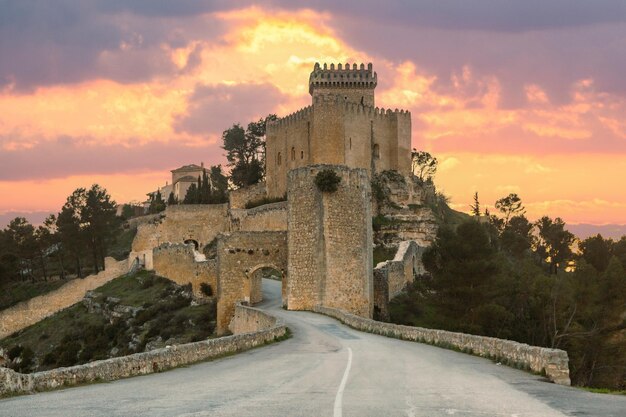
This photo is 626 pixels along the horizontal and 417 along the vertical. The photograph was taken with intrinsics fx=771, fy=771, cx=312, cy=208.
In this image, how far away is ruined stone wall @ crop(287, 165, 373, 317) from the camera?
113ft

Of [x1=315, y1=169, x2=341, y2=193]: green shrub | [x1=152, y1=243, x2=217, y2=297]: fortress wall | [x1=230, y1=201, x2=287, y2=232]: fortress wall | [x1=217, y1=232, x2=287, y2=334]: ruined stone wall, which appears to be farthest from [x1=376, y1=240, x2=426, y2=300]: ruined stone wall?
[x1=230, y1=201, x2=287, y2=232]: fortress wall

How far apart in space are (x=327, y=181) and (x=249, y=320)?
24.5 ft

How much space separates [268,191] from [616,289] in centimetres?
3563

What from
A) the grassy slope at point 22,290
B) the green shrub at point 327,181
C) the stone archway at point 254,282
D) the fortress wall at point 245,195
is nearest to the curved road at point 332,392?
the green shrub at point 327,181

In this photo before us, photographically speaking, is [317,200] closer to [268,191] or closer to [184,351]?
[184,351]

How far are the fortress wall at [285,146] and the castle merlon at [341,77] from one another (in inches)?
179

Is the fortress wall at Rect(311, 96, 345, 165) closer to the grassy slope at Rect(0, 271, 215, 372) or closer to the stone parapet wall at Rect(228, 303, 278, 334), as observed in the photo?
the grassy slope at Rect(0, 271, 215, 372)

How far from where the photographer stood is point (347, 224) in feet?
Answer: 114

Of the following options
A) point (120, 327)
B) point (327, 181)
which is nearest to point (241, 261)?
point (327, 181)

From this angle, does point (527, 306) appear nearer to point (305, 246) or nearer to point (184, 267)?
point (305, 246)

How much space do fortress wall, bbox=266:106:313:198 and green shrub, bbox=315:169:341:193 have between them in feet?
91.1

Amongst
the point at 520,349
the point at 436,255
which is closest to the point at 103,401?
the point at 520,349

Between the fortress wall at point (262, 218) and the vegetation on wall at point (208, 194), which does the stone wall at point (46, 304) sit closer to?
the fortress wall at point (262, 218)

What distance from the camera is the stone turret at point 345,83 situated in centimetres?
6794
